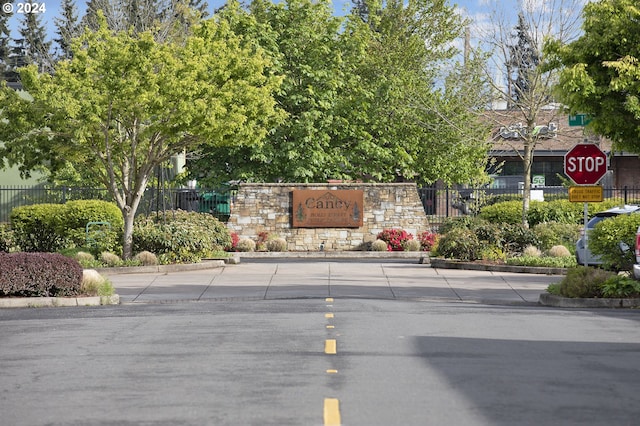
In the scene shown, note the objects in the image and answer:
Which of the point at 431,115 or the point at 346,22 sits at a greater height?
the point at 346,22

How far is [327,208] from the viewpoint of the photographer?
37469 millimetres

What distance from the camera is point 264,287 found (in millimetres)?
21609

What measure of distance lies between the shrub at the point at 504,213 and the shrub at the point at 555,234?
107 inches

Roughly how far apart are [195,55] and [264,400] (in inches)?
777

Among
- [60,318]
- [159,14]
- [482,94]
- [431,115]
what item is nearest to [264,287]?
[60,318]

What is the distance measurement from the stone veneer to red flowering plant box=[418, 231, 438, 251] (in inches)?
11.9

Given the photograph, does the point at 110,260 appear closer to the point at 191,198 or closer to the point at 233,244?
the point at 233,244

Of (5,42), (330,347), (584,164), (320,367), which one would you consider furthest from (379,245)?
(5,42)

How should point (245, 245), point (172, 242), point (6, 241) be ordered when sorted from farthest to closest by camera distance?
point (245, 245) < point (6, 241) < point (172, 242)

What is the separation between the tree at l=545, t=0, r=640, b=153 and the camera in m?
19.6

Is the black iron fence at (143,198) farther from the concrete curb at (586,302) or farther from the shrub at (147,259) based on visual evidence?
the concrete curb at (586,302)

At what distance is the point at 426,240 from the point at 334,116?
828 centimetres

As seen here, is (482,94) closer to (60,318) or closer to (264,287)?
(264,287)

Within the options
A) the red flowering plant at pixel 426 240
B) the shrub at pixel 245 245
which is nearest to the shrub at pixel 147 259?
the shrub at pixel 245 245
